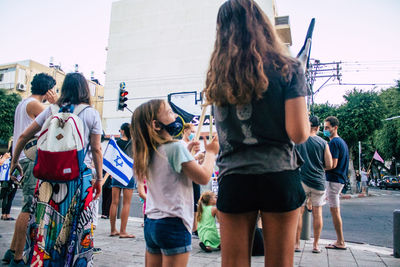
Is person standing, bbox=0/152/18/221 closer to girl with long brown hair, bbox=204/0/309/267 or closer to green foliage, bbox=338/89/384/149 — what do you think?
girl with long brown hair, bbox=204/0/309/267

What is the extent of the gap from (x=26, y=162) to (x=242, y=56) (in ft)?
9.34

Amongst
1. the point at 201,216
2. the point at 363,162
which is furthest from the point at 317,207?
the point at 363,162

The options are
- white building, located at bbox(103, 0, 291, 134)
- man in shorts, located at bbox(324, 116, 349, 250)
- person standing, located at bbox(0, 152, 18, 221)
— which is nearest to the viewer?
man in shorts, located at bbox(324, 116, 349, 250)

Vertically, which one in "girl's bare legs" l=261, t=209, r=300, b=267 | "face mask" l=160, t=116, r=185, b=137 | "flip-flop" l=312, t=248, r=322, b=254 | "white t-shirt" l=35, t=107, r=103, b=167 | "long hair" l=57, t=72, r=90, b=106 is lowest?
"flip-flop" l=312, t=248, r=322, b=254

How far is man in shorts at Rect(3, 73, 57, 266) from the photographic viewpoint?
3096 mm

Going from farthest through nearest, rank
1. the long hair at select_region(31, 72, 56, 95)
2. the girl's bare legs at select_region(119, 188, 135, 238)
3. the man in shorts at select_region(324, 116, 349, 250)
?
the girl's bare legs at select_region(119, 188, 135, 238)
the man in shorts at select_region(324, 116, 349, 250)
the long hair at select_region(31, 72, 56, 95)

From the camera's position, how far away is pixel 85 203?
2.55m

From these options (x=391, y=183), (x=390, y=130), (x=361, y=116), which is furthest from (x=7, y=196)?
(x=391, y=183)

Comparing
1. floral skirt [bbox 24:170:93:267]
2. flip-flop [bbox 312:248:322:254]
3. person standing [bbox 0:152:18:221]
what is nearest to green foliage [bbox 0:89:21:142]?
person standing [bbox 0:152:18:221]

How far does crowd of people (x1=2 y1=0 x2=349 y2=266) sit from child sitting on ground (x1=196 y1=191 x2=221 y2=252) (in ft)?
5.85

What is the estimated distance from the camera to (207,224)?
177 inches

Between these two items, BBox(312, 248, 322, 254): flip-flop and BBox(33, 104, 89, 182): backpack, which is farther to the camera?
BBox(312, 248, 322, 254): flip-flop

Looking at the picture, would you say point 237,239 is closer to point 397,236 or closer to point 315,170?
point 315,170

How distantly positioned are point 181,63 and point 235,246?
26.1 metres
